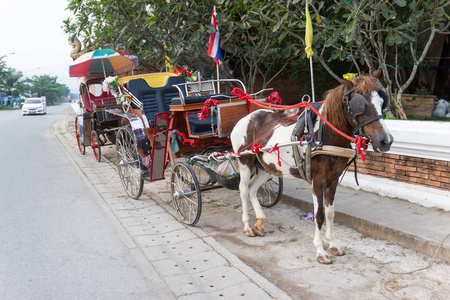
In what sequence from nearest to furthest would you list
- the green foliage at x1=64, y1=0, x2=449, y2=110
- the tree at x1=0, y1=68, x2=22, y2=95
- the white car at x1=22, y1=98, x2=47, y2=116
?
the green foliage at x1=64, y1=0, x2=449, y2=110
the white car at x1=22, y1=98, x2=47, y2=116
the tree at x1=0, y1=68, x2=22, y2=95

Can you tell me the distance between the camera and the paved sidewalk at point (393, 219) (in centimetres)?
467

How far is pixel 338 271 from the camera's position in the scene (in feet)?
14.4

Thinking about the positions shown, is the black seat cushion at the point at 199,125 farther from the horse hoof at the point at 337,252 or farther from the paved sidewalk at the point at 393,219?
the horse hoof at the point at 337,252

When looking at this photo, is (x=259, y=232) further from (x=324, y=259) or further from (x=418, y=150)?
(x=418, y=150)

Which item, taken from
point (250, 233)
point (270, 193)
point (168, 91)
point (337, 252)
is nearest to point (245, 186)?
point (250, 233)

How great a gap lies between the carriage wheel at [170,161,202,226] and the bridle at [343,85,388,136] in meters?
2.46

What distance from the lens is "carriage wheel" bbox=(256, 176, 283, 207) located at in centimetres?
664

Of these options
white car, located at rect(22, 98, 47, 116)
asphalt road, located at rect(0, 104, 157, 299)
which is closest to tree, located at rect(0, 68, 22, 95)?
white car, located at rect(22, 98, 47, 116)

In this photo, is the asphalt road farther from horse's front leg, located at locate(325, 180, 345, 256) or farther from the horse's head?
the horse's head

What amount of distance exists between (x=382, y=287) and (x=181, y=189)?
3206 millimetres

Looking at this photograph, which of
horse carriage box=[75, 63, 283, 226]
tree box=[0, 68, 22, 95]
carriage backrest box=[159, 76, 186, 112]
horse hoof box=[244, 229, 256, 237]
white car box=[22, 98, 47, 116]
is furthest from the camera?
tree box=[0, 68, 22, 95]

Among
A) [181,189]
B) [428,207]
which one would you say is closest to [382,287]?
[428,207]

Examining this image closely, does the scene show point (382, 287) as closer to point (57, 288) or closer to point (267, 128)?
point (267, 128)

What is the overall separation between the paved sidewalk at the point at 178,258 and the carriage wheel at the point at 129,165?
22 cm
